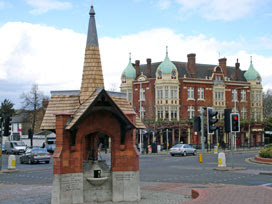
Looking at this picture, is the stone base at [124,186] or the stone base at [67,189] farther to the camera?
the stone base at [124,186]

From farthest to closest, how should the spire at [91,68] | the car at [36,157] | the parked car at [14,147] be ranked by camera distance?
1. the parked car at [14,147]
2. the car at [36,157]
3. the spire at [91,68]

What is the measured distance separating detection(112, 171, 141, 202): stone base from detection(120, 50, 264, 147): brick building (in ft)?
165

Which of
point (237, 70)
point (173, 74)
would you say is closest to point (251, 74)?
point (237, 70)

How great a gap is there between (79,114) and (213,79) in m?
64.2

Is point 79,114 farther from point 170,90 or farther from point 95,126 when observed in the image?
point 170,90

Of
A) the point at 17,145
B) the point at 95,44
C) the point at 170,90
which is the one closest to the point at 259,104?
the point at 170,90

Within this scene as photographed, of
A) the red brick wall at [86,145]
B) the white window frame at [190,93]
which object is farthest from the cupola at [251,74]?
the red brick wall at [86,145]

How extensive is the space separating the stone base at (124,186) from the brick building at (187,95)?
165 ft

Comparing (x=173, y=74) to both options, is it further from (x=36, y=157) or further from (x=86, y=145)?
(x=86, y=145)

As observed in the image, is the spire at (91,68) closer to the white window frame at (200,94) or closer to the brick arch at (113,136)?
the brick arch at (113,136)

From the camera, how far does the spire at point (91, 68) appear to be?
14.6 metres

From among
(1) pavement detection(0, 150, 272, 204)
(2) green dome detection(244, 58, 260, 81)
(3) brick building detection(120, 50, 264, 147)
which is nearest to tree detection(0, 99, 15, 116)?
(3) brick building detection(120, 50, 264, 147)

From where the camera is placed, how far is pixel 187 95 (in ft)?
239

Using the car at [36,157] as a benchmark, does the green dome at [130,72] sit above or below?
above
